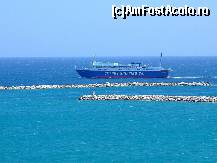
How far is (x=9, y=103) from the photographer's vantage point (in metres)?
67.4

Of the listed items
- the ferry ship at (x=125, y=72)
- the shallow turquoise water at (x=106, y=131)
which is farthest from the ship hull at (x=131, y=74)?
the shallow turquoise water at (x=106, y=131)

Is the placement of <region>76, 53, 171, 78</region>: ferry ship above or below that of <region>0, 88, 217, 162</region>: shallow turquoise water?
above

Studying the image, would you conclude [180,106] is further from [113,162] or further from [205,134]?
[113,162]

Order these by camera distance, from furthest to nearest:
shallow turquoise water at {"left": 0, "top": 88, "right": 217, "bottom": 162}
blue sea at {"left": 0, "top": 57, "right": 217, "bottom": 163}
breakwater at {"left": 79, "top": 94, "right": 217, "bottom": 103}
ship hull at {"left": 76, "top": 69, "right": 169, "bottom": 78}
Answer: ship hull at {"left": 76, "top": 69, "right": 169, "bottom": 78} → breakwater at {"left": 79, "top": 94, "right": 217, "bottom": 103} → shallow turquoise water at {"left": 0, "top": 88, "right": 217, "bottom": 162} → blue sea at {"left": 0, "top": 57, "right": 217, "bottom": 163}

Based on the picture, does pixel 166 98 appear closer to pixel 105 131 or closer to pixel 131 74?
pixel 105 131

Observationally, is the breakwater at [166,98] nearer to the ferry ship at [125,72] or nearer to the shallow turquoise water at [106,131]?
the shallow turquoise water at [106,131]

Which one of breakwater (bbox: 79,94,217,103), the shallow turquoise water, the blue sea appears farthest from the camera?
breakwater (bbox: 79,94,217,103)

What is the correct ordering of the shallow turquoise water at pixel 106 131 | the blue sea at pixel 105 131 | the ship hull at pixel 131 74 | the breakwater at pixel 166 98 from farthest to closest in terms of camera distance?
the ship hull at pixel 131 74
the breakwater at pixel 166 98
the shallow turquoise water at pixel 106 131
the blue sea at pixel 105 131

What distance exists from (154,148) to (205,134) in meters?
6.42

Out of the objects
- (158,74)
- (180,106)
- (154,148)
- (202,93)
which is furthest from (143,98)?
(158,74)

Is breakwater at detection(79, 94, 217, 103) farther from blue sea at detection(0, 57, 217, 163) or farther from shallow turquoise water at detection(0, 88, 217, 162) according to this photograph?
shallow turquoise water at detection(0, 88, 217, 162)

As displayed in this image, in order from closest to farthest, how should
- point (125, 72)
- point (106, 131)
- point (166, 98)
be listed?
point (106, 131) < point (166, 98) < point (125, 72)

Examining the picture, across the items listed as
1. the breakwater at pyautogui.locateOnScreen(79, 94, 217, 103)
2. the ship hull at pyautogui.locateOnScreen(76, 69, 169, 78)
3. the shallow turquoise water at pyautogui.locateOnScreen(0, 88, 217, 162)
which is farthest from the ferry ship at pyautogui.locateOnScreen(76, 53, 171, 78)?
the shallow turquoise water at pyautogui.locateOnScreen(0, 88, 217, 162)

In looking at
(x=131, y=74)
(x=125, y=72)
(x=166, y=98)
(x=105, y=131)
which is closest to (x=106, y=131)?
(x=105, y=131)
